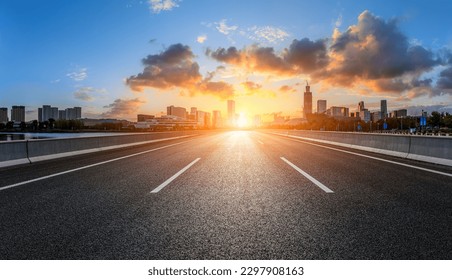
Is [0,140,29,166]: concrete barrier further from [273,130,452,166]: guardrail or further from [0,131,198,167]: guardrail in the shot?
[273,130,452,166]: guardrail

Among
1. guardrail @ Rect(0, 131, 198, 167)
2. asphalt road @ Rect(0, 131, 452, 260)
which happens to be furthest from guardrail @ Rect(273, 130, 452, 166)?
guardrail @ Rect(0, 131, 198, 167)

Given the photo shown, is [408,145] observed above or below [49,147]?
above

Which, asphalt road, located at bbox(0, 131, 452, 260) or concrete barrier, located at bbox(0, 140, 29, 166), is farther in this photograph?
concrete barrier, located at bbox(0, 140, 29, 166)

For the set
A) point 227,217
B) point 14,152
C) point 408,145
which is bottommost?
point 227,217

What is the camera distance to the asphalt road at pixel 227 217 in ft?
10.8

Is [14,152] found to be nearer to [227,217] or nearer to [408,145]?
[227,217]

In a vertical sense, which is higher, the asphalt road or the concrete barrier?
the concrete barrier

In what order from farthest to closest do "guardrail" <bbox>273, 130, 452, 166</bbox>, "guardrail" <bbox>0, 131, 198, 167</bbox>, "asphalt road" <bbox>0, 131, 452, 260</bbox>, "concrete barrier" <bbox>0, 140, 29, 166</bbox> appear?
1. "guardrail" <bbox>0, 131, 198, 167</bbox>
2. "concrete barrier" <bbox>0, 140, 29, 166</bbox>
3. "guardrail" <bbox>273, 130, 452, 166</bbox>
4. "asphalt road" <bbox>0, 131, 452, 260</bbox>

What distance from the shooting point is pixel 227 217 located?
4.48m

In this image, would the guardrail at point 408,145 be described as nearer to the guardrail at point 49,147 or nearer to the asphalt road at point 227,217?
the asphalt road at point 227,217

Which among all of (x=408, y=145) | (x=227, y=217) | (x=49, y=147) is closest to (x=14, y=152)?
(x=49, y=147)

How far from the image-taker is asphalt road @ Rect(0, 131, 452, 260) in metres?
3.29

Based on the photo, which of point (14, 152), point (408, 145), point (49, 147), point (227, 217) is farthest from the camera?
point (49, 147)
